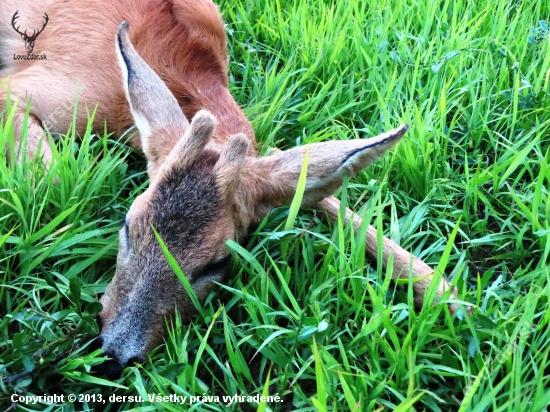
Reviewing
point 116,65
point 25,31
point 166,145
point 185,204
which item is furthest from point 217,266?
point 25,31

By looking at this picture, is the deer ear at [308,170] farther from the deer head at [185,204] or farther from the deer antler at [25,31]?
the deer antler at [25,31]

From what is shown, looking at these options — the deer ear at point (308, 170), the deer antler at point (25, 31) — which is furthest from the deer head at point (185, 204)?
the deer antler at point (25, 31)

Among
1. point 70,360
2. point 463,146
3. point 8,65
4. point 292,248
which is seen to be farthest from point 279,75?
point 70,360

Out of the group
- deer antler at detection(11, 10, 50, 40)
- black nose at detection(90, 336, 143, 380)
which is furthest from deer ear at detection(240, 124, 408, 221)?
deer antler at detection(11, 10, 50, 40)

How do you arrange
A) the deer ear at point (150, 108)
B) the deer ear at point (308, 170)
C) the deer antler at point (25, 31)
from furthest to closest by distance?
→ the deer antler at point (25, 31) → the deer ear at point (150, 108) → the deer ear at point (308, 170)

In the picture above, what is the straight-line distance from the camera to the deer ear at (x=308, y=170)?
10.8 feet

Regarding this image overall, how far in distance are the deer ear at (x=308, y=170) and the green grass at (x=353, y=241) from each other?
0.15m

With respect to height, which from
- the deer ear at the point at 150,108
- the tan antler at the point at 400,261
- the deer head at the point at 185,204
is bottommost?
the tan antler at the point at 400,261

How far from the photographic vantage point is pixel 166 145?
11.5 ft

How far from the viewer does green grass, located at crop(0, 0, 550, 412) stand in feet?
9.12

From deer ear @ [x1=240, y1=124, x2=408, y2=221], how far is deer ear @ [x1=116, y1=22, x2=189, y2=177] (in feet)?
1.60

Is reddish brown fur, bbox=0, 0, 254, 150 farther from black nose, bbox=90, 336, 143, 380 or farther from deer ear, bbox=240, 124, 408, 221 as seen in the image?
black nose, bbox=90, 336, 143, 380

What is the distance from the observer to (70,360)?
2.75 metres

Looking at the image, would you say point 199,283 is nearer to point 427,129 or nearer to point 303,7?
point 427,129
